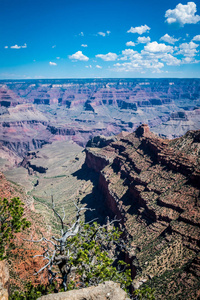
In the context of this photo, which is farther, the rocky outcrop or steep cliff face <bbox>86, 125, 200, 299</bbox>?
steep cliff face <bbox>86, 125, 200, 299</bbox>

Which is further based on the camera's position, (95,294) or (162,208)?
(162,208)

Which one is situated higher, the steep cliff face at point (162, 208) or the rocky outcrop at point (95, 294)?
the rocky outcrop at point (95, 294)

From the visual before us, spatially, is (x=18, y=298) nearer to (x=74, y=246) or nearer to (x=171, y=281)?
(x=74, y=246)

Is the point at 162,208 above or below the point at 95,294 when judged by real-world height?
below

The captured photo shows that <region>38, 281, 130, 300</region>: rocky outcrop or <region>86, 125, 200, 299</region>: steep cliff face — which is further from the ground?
<region>38, 281, 130, 300</region>: rocky outcrop

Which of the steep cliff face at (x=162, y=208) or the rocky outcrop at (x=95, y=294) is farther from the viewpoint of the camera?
the steep cliff face at (x=162, y=208)
